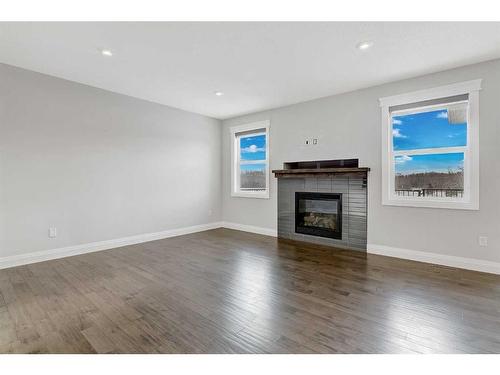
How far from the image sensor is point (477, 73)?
323 cm

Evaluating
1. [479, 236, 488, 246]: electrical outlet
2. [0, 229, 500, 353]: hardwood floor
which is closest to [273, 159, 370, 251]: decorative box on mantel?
[0, 229, 500, 353]: hardwood floor

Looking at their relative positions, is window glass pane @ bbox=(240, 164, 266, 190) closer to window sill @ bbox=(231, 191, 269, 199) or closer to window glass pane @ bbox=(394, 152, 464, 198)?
window sill @ bbox=(231, 191, 269, 199)

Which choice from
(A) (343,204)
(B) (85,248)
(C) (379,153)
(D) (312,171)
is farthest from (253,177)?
(B) (85,248)

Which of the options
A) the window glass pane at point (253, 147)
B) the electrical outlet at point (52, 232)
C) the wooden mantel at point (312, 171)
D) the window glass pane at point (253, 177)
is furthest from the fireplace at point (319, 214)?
the electrical outlet at point (52, 232)

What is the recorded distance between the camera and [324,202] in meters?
4.71

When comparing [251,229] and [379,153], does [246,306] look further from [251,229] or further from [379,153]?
[251,229]

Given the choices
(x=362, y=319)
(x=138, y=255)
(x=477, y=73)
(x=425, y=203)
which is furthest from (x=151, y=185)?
(x=477, y=73)

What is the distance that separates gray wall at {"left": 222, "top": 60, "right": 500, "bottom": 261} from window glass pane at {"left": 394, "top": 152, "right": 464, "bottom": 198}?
10.1 inches

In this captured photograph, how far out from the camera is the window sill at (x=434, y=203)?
3296mm

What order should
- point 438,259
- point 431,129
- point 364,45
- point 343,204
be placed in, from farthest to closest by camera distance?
point 343,204, point 431,129, point 438,259, point 364,45

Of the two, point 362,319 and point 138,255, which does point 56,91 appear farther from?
point 362,319

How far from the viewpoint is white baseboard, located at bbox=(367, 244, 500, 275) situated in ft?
10.5

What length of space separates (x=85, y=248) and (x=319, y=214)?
4.01 meters
